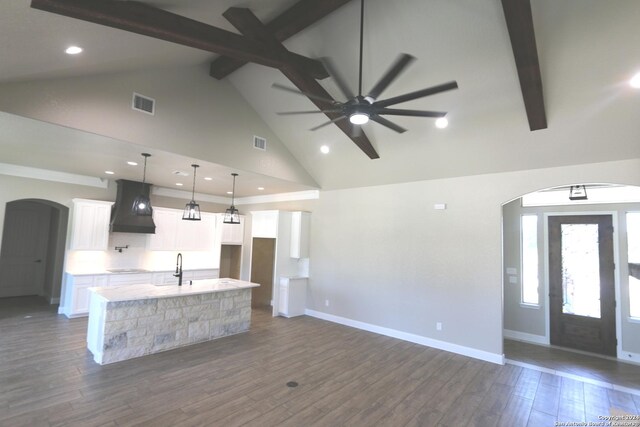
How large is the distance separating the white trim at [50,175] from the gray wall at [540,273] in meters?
8.76

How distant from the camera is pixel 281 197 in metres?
8.01

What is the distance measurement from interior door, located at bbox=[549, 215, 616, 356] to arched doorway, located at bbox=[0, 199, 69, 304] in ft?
34.4

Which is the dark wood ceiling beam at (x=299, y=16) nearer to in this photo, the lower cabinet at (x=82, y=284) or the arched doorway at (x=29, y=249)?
the lower cabinet at (x=82, y=284)

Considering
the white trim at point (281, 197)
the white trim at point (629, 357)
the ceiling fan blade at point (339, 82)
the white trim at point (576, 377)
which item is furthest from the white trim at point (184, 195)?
the white trim at point (629, 357)

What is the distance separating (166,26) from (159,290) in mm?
3601

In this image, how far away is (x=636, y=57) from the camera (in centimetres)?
296

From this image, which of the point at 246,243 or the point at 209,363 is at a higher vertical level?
the point at 246,243

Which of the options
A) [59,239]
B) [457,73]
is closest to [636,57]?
[457,73]

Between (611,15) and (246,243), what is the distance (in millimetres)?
8017

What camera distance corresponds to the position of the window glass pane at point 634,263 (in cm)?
499

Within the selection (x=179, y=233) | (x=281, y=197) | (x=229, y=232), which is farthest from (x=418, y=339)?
(x=179, y=233)

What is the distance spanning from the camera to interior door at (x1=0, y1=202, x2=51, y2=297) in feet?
24.8

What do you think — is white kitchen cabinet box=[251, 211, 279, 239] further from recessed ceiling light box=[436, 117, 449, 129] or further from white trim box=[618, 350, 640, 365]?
white trim box=[618, 350, 640, 365]

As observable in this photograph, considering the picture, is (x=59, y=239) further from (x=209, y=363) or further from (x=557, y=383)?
(x=557, y=383)
